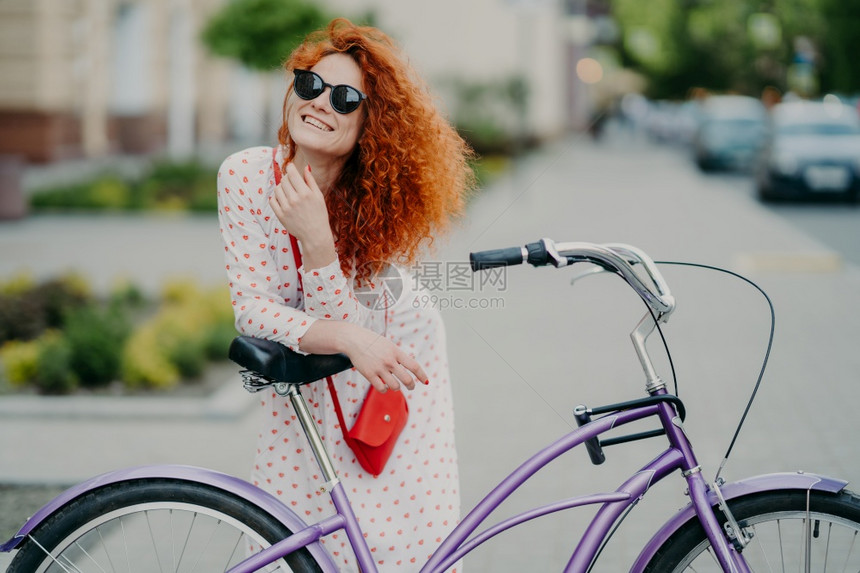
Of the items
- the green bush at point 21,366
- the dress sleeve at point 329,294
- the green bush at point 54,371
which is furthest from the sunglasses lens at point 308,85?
the green bush at point 21,366

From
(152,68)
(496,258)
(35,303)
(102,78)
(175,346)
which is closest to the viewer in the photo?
(496,258)

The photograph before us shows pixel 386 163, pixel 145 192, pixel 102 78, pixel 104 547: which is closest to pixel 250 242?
pixel 386 163

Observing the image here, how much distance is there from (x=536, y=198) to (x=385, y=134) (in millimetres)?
498

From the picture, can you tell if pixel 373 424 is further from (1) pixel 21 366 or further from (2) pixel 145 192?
(2) pixel 145 192

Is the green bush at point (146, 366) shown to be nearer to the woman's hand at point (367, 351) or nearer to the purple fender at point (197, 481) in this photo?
the purple fender at point (197, 481)

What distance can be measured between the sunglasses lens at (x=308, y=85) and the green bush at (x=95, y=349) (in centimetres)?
448

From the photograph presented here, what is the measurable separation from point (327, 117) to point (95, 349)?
4.56 meters

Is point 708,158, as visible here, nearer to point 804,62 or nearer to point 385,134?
point 804,62

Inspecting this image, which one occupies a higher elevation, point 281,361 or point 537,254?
point 537,254

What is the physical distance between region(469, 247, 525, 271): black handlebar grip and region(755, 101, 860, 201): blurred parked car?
17647mm

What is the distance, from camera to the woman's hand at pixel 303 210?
2.28m

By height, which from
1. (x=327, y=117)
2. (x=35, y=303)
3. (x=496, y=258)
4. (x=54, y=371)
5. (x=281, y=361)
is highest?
(x=327, y=117)

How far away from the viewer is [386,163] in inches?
98.2

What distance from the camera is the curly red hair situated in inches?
97.0
